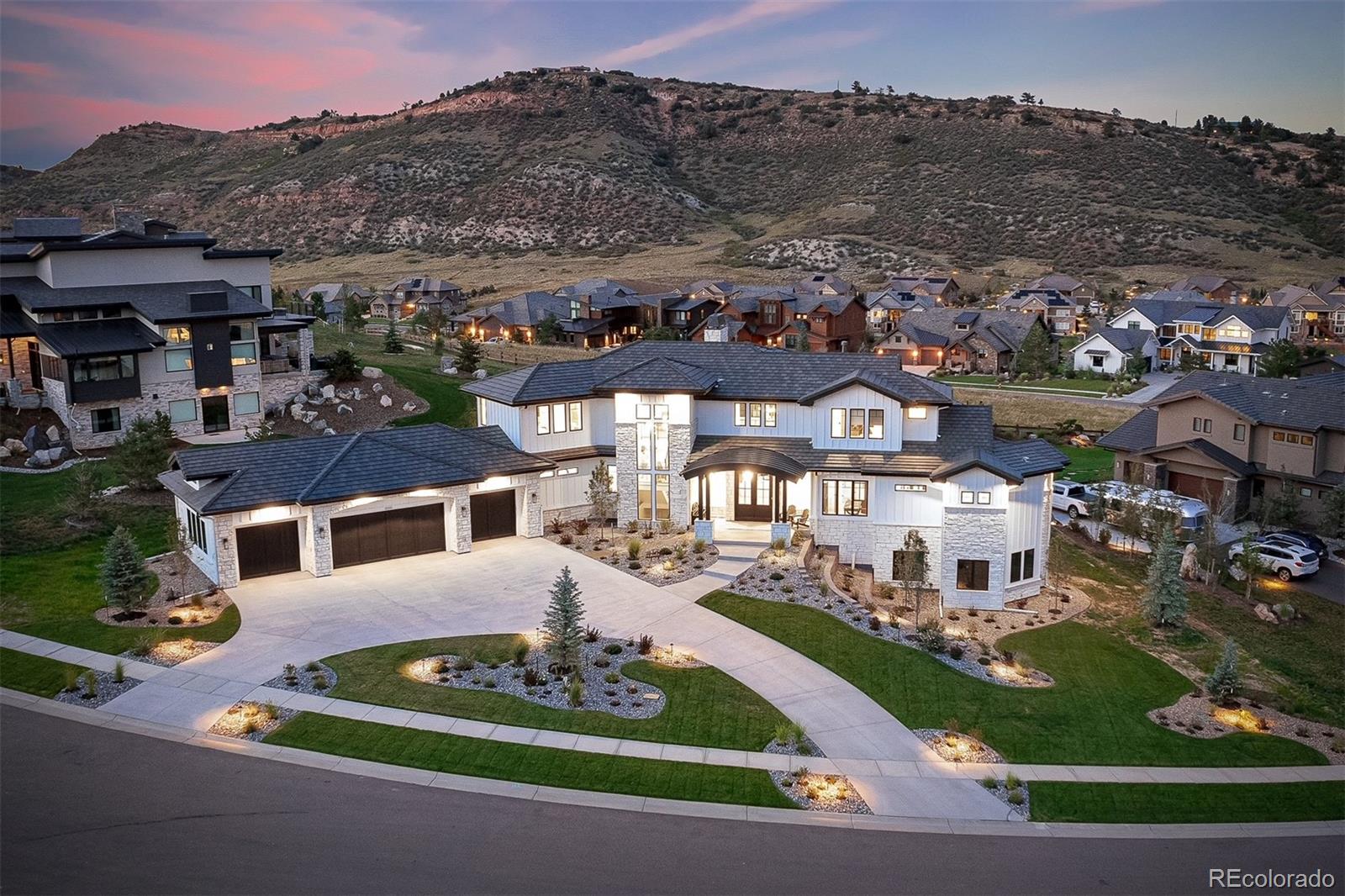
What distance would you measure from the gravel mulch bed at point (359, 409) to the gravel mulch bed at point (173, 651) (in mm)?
20621

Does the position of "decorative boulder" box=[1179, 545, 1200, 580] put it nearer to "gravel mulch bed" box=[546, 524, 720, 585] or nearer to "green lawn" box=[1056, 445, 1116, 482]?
"green lawn" box=[1056, 445, 1116, 482]

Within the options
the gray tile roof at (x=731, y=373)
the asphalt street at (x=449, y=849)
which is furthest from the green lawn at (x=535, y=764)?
the gray tile roof at (x=731, y=373)

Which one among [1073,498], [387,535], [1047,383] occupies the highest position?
[1047,383]

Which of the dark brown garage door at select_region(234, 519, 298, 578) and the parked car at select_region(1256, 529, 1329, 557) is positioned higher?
the dark brown garage door at select_region(234, 519, 298, 578)

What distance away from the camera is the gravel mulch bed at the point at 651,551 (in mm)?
31703

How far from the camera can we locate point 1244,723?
23.4 m

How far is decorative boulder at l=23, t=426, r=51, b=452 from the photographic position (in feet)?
133

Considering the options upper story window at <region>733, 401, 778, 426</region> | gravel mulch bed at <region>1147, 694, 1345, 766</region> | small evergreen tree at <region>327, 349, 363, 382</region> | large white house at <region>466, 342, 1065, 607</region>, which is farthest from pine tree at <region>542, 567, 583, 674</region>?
small evergreen tree at <region>327, 349, 363, 382</region>

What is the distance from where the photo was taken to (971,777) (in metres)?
19.7

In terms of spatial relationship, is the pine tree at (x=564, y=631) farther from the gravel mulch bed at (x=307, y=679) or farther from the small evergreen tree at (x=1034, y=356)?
the small evergreen tree at (x=1034, y=356)

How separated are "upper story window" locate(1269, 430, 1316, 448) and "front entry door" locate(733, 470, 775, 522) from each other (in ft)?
84.5

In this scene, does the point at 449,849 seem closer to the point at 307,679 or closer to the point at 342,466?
the point at 307,679

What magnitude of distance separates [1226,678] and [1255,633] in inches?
315

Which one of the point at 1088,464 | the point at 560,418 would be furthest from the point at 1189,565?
the point at 560,418
